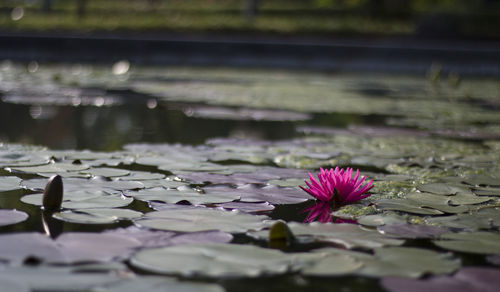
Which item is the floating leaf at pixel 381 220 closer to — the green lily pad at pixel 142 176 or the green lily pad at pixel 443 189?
Result: the green lily pad at pixel 443 189

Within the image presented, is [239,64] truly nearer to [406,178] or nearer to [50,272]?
[406,178]

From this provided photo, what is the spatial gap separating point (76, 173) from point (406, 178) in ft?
4.05

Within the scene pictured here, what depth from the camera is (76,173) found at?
90.7 inches

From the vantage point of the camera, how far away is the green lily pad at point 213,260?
52.7 inches

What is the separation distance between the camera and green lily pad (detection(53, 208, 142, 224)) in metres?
1.69

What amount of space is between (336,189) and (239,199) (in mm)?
301

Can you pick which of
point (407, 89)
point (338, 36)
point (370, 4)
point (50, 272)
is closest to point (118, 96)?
point (407, 89)

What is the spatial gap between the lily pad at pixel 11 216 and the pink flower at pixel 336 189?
0.83 meters

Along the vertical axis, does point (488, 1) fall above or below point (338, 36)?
above

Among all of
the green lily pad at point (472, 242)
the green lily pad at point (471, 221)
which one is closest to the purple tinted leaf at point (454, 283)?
the green lily pad at point (472, 242)

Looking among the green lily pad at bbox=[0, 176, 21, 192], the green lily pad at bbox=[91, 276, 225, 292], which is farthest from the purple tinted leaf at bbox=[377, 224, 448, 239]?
the green lily pad at bbox=[0, 176, 21, 192]

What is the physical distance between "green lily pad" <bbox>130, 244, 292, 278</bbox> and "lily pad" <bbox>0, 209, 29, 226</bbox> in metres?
0.45

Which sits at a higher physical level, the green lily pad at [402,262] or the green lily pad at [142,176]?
the green lily pad at [142,176]

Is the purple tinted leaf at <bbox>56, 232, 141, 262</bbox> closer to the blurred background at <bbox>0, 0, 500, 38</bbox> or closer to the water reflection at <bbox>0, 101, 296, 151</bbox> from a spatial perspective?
the water reflection at <bbox>0, 101, 296, 151</bbox>
